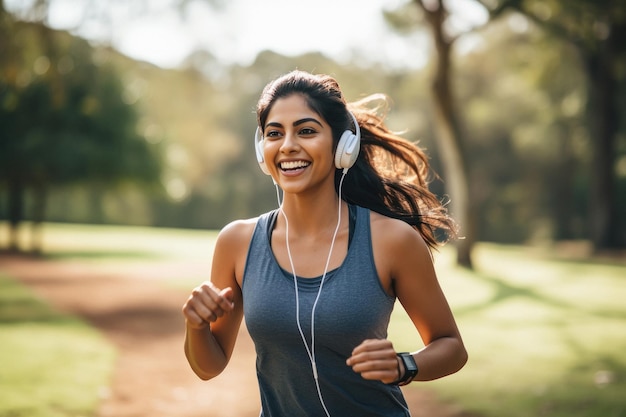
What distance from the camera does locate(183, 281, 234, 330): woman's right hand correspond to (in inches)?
96.8

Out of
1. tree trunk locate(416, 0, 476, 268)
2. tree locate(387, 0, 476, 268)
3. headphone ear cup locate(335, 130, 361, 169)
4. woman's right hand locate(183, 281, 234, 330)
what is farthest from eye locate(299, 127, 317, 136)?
tree trunk locate(416, 0, 476, 268)

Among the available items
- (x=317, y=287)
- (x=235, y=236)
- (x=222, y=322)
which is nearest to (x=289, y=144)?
(x=235, y=236)

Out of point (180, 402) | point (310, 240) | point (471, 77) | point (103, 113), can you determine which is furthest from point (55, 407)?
point (471, 77)

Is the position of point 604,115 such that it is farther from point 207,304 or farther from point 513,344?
point 207,304

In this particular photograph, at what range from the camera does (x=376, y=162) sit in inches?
134

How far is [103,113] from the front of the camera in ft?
79.4

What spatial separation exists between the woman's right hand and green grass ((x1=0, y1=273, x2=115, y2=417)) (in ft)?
12.2

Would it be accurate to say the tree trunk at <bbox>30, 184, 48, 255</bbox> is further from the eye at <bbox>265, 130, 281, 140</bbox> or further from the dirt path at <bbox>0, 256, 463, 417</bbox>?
the eye at <bbox>265, 130, 281, 140</bbox>

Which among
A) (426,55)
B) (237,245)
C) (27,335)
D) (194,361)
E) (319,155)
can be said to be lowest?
(27,335)

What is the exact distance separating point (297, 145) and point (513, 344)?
22.9 feet

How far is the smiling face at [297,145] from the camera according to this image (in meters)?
2.76

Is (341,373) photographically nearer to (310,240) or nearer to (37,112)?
(310,240)

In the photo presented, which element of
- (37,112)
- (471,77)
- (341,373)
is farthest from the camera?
(471,77)

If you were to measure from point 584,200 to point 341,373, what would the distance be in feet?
119
